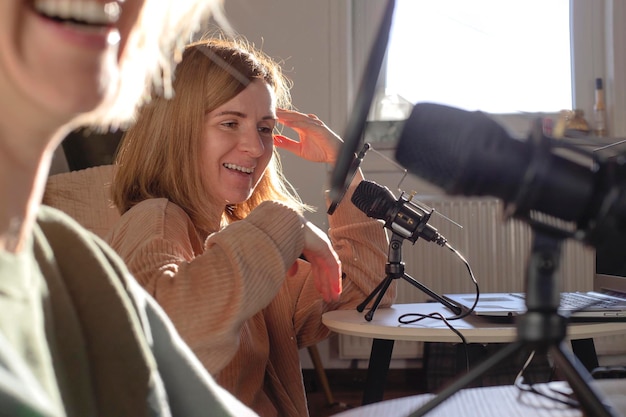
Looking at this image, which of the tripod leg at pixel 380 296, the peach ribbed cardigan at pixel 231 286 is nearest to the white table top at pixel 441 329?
the tripod leg at pixel 380 296

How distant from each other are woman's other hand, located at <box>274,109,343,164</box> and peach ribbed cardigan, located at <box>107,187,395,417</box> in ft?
1.56

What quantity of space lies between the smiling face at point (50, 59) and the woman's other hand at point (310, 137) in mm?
1320

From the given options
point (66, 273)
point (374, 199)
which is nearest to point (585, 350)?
point (374, 199)

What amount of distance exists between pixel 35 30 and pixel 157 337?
0.25 metres

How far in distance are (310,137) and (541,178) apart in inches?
53.7

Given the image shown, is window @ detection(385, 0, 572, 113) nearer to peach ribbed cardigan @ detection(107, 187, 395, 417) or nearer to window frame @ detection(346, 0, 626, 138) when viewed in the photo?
window frame @ detection(346, 0, 626, 138)

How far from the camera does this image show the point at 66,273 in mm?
488

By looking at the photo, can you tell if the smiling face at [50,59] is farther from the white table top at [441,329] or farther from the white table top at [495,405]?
the white table top at [441,329]

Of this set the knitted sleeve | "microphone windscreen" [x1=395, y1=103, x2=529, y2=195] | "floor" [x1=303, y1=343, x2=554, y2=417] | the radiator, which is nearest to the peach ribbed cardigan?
the knitted sleeve

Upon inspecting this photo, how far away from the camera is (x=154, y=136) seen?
1357 millimetres

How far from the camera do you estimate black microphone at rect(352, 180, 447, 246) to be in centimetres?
135

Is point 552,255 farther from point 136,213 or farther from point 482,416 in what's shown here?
point 136,213

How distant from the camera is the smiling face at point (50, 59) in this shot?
394 mm

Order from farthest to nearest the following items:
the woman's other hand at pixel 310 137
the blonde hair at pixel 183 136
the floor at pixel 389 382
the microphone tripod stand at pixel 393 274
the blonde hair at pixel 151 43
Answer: the floor at pixel 389 382
the woman's other hand at pixel 310 137
the microphone tripod stand at pixel 393 274
the blonde hair at pixel 183 136
the blonde hair at pixel 151 43
